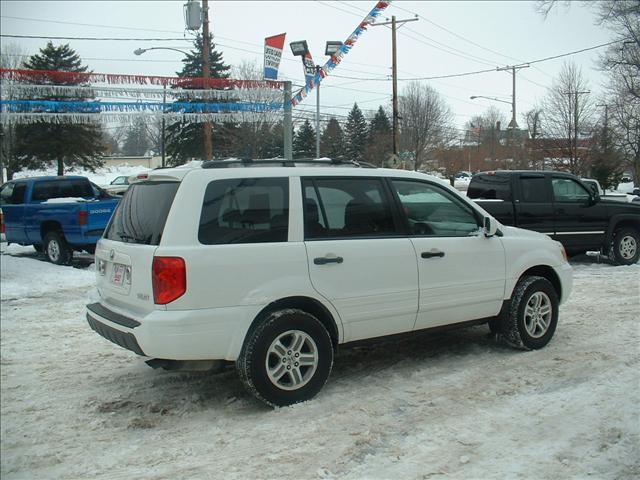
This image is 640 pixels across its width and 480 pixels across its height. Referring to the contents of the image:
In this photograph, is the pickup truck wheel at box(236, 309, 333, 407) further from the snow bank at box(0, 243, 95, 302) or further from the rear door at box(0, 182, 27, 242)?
the rear door at box(0, 182, 27, 242)

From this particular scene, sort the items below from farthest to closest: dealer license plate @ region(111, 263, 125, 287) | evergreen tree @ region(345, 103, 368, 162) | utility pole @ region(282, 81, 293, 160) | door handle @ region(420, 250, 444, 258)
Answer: evergreen tree @ region(345, 103, 368, 162)
utility pole @ region(282, 81, 293, 160)
door handle @ region(420, 250, 444, 258)
dealer license plate @ region(111, 263, 125, 287)

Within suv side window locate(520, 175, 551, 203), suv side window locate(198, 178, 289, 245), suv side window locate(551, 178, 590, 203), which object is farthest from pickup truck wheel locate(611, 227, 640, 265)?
suv side window locate(198, 178, 289, 245)

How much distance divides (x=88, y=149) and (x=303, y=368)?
40499 millimetres

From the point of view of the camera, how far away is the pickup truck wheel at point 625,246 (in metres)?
11.4

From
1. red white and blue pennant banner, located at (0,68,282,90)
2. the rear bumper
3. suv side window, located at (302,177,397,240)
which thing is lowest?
the rear bumper

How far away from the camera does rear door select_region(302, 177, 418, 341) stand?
4426 mm

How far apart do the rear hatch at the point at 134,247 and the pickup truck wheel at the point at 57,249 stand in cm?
738

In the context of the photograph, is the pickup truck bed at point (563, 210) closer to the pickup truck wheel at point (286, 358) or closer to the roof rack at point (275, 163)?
the roof rack at point (275, 163)

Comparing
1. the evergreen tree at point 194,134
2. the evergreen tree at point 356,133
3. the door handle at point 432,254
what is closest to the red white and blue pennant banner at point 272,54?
the door handle at point 432,254

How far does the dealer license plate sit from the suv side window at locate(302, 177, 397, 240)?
1.39 m

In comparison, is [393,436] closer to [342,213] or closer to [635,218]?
[342,213]

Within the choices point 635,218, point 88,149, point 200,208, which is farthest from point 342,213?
point 88,149

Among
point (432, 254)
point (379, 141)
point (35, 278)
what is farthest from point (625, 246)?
point (379, 141)

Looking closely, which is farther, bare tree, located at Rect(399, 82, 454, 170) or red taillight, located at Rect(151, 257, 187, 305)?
bare tree, located at Rect(399, 82, 454, 170)
